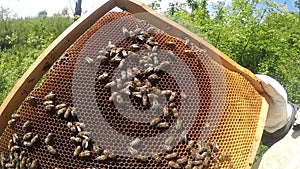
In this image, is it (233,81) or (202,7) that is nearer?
(233,81)

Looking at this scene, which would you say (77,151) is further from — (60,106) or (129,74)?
(129,74)

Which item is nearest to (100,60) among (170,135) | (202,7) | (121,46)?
(121,46)

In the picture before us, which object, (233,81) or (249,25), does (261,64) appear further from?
(233,81)

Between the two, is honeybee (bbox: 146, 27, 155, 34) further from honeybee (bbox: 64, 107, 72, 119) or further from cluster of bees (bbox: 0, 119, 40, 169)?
cluster of bees (bbox: 0, 119, 40, 169)

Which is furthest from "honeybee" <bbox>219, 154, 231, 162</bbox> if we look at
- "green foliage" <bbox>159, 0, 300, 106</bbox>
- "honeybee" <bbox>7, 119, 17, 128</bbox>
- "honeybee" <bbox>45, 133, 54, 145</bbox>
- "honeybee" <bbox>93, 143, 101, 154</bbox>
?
"green foliage" <bbox>159, 0, 300, 106</bbox>

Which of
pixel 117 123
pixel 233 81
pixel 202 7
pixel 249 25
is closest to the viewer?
pixel 117 123

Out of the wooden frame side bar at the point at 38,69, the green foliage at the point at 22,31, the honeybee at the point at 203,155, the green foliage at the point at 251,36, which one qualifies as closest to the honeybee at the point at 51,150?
the wooden frame side bar at the point at 38,69
